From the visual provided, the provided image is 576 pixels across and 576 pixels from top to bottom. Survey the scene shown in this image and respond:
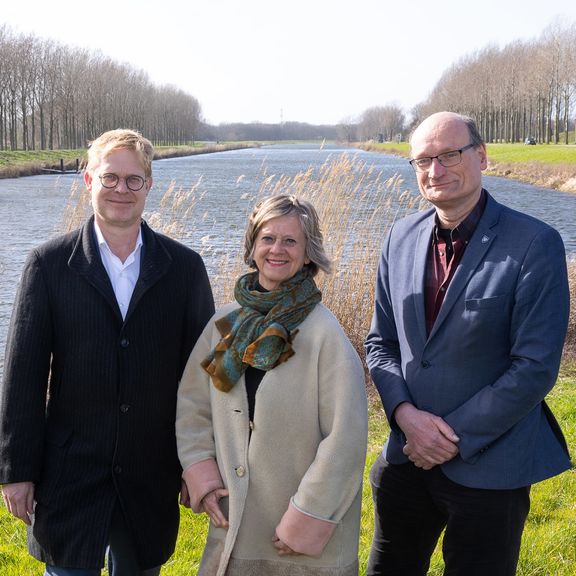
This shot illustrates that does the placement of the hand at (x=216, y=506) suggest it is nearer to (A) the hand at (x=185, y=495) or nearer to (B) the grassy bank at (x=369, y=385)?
(A) the hand at (x=185, y=495)

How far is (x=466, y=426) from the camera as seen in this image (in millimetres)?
2309

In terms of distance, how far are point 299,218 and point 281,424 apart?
0.66 meters

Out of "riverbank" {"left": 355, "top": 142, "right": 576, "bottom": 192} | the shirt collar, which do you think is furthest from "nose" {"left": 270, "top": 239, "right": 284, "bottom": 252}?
"riverbank" {"left": 355, "top": 142, "right": 576, "bottom": 192}

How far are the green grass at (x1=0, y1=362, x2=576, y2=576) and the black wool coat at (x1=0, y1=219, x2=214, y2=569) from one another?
0.95 metres

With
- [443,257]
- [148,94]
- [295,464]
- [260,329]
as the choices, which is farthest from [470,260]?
[148,94]

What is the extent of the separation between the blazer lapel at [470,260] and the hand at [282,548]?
32.3 inches

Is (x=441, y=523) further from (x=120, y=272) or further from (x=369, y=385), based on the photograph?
(x=369, y=385)

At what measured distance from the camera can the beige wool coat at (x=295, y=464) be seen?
88.0 inches

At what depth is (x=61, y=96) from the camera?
2532 inches

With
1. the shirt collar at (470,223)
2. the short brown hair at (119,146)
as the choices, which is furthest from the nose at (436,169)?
the short brown hair at (119,146)

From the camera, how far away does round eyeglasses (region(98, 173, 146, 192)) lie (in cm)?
238

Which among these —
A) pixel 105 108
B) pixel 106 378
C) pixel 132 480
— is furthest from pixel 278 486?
pixel 105 108

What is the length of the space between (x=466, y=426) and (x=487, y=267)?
0.51 m

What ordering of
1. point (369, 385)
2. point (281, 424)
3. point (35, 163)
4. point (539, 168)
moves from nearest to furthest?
point (281, 424) < point (369, 385) < point (539, 168) < point (35, 163)
